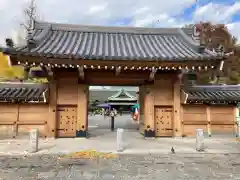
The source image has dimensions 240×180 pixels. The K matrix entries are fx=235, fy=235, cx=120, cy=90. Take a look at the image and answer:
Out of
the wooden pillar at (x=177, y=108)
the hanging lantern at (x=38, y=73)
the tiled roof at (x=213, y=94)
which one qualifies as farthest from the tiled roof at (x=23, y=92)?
the tiled roof at (x=213, y=94)

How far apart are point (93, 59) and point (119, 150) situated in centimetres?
440

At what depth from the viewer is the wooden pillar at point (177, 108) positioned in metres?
13.0

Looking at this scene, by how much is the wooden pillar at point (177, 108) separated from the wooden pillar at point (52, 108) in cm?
650

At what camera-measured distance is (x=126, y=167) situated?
709cm

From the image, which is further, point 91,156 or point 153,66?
point 153,66

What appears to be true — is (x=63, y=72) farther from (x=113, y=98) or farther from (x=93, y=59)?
(x=113, y=98)

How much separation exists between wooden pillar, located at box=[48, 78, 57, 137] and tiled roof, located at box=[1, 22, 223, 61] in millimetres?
1909

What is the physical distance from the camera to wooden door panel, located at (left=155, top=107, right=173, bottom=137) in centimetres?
1320

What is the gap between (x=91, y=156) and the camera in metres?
8.43

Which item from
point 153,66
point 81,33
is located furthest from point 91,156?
point 81,33

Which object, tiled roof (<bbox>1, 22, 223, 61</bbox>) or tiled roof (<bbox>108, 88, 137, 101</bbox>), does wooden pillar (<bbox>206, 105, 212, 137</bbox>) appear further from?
tiled roof (<bbox>108, 88, 137, 101</bbox>)

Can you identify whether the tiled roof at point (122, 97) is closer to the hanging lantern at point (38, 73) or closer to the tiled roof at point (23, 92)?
the hanging lantern at point (38, 73)

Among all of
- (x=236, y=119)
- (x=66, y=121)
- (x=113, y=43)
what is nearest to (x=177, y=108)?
(x=236, y=119)

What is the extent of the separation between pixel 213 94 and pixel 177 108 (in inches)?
91.5
